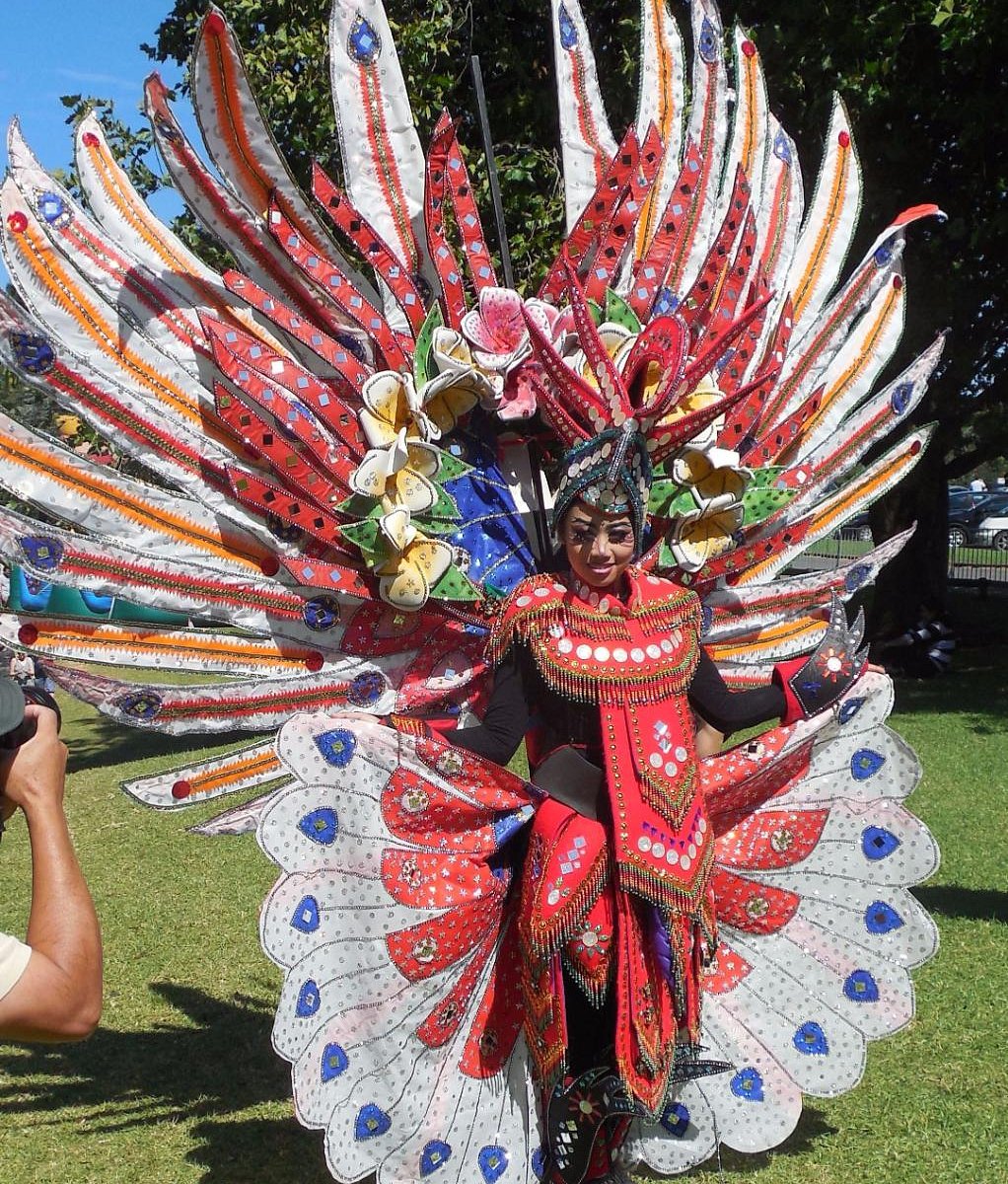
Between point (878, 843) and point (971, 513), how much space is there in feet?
99.2

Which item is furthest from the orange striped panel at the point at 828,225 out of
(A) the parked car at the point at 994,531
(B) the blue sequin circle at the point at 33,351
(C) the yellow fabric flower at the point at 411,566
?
(A) the parked car at the point at 994,531

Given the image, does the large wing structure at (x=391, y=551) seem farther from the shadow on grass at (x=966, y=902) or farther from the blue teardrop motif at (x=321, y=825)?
the shadow on grass at (x=966, y=902)

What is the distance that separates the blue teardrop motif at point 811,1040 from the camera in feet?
11.3

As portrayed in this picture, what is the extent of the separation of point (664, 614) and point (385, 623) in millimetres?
782

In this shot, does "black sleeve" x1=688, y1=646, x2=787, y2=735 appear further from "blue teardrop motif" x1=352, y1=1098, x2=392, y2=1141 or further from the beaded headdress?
"blue teardrop motif" x1=352, y1=1098, x2=392, y2=1141

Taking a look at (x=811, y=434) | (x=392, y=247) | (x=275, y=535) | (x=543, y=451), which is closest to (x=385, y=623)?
(x=275, y=535)

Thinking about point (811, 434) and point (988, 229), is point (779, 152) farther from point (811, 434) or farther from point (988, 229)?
point (988, 229)

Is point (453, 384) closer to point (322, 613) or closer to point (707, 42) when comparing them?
point (322, 613)

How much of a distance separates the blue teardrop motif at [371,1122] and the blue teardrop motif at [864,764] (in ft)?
4.80

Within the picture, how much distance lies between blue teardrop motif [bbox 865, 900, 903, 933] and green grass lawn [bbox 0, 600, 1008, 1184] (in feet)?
2.73

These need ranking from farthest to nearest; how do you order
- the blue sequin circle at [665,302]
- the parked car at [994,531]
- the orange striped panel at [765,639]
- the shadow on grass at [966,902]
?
the parked car at [994,531] → the shadow on grass at [966,902] → the orange striped panel at [765,639] → the blue sequin circle at [665,302]

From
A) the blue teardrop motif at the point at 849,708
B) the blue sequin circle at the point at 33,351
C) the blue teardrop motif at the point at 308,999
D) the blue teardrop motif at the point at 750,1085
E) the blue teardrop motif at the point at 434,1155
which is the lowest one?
the blue teardrop motif at the point at 750,1085

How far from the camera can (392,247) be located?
343cm

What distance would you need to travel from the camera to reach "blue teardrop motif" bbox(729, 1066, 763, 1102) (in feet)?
11.3
